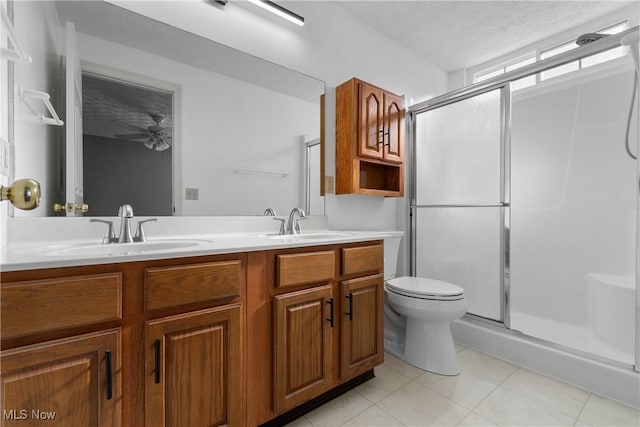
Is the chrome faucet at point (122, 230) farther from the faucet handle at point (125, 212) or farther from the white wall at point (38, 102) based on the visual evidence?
the white wall at point (38, 102)

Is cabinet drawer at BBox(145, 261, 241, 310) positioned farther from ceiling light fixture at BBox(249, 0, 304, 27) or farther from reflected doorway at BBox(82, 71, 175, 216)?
ceiling light fixture at BBox(249, 0, 304, 27)

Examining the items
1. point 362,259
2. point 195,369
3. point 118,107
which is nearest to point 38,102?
point 118,107

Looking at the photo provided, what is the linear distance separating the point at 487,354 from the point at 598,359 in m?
0.58

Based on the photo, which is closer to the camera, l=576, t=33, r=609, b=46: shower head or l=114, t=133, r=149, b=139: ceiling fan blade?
l=114, t=133, r=149, b=139: ceiling fan blade

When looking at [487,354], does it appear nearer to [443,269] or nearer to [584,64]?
[443,269]

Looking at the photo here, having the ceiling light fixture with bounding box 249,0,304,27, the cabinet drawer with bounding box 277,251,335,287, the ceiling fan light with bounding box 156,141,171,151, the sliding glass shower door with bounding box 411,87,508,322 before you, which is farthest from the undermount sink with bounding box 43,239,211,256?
the sliding glass shower door with bounding box 411,87,508,322

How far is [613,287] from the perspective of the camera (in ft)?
6.07

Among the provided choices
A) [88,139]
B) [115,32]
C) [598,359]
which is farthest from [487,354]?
[115,32]

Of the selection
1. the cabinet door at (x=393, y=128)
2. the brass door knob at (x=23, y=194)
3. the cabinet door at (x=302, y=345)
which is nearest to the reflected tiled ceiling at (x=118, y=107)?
the brass door knob at (x=23, y=194)

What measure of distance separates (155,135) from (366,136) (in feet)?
4.16

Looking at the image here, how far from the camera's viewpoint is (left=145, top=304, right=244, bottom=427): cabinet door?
0.88m

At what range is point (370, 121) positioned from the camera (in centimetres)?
200

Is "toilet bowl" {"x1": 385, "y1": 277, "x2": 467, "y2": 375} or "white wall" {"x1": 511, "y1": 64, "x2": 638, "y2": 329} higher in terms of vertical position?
"white wall" {"x1": 511, "y1": 64, "x2": 638, "y2": 329}

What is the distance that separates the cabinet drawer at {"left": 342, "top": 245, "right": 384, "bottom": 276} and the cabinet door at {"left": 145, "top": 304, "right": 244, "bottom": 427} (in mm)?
579
